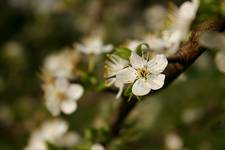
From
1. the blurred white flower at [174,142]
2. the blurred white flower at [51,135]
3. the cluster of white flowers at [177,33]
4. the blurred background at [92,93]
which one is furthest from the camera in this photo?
the blurred background at [92,93]

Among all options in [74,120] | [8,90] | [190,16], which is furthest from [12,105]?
[190,16]

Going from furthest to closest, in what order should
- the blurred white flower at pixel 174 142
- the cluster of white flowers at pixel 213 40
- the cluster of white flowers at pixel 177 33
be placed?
the blurred white flower at pixel 174 142 → the cluster of white flowers at pixel 177 33 → the cluster of white flowers at pixel 213 40

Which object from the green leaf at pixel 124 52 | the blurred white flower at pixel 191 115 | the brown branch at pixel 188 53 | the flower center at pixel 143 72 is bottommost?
the brown branch at pixel 188 53

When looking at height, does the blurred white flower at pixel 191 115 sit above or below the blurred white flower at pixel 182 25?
above

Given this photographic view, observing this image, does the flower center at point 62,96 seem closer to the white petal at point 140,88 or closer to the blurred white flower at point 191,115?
the white petal at point 140,88

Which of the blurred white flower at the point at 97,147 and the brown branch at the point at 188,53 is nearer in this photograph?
the brown branch at the point at 188,53

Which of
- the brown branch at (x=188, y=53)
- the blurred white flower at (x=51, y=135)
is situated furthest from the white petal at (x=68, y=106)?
the brown branch at (x=188, y=53)

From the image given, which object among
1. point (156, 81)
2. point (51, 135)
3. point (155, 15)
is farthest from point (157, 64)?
point (155, 15)
